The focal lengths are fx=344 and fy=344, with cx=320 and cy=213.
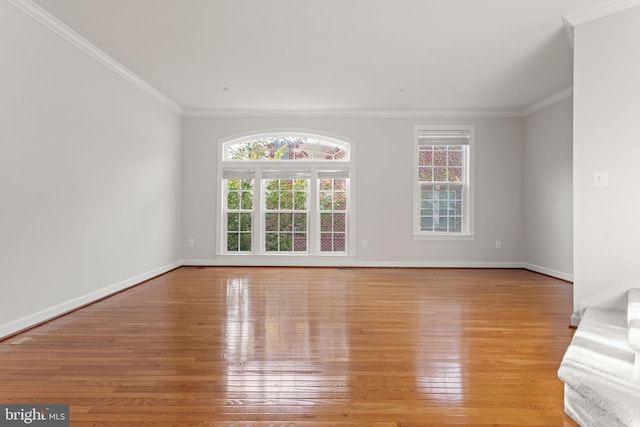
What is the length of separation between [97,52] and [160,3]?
1353 mm

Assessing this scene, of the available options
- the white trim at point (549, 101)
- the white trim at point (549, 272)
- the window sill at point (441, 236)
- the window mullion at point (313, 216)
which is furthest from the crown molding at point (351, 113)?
the white trim at point (549, 272)

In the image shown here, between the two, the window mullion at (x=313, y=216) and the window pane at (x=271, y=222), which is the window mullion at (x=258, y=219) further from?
the window mullion at (x=313, y=216)

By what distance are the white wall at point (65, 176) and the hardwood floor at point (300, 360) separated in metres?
0.37

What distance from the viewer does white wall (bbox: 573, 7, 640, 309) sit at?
9.41 feet

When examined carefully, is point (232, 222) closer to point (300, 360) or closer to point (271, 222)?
point (271, 222)

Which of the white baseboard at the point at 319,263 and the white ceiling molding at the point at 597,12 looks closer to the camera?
the white ceiling molding at the point at 597,12

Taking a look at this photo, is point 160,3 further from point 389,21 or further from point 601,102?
point 601,102

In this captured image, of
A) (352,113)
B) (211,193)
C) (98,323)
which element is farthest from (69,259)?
(352,113)

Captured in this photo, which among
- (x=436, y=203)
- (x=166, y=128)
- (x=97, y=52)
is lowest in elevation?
(x=436, y=203)

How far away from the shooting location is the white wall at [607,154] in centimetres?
287

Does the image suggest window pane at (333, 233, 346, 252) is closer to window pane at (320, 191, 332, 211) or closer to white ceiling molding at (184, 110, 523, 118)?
window pane at (320, 191, 332, 211)

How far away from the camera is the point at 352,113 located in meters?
6.12

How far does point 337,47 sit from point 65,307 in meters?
3.85

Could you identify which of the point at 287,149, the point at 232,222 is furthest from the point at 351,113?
the point at 232,222
